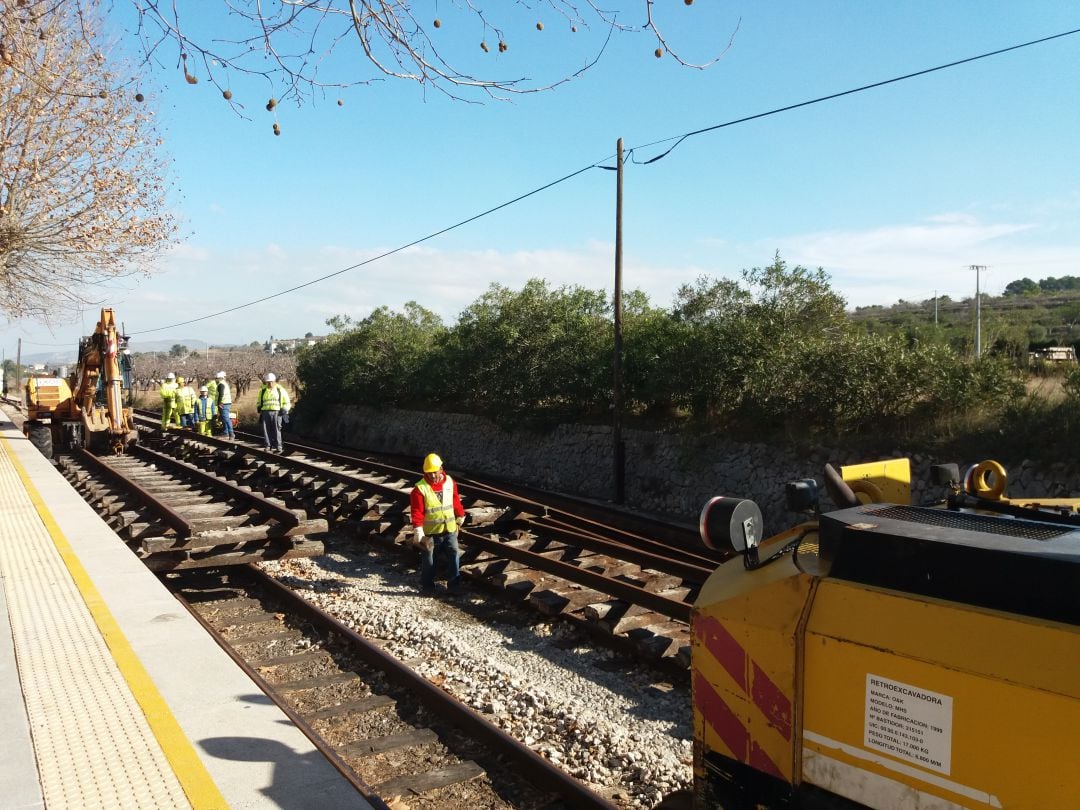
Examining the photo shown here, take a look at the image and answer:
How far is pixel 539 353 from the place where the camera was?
22688 millimetres

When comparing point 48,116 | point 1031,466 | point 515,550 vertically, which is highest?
Answer: point 48,116

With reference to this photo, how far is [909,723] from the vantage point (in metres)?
2.34

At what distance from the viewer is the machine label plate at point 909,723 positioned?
2258mm

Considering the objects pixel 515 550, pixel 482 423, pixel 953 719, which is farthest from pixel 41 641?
pixel 482 423

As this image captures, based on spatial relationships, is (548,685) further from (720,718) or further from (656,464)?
(656,464)

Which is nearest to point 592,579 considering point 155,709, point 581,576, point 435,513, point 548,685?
point 581,576

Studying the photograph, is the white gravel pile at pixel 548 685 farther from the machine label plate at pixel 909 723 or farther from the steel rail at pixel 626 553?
the machine label plate at pixel 909 723

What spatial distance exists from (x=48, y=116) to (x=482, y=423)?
1332 centimetres

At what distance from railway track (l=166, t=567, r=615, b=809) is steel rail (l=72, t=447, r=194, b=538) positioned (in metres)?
1.04

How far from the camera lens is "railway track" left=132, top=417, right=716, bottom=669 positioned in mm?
7520

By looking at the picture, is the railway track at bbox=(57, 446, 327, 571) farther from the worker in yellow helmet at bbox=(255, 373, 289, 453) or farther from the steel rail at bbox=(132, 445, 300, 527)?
the worker in yellow helmet at bbox=(255, 373, 289, 453)

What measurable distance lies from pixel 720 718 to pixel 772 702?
279mm

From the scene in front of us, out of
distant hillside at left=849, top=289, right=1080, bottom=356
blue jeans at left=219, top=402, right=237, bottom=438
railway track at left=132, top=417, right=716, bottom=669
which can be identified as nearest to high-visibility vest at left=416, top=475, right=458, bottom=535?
railway track at left=132, top=417, right=716, bottom=669

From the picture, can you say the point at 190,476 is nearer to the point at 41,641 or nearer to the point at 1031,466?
the point at 41,641
